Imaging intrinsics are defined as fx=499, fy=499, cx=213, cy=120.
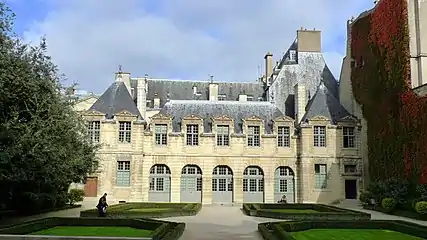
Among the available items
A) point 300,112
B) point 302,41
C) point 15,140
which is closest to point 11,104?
point 15,140

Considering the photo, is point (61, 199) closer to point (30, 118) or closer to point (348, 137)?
point (30, 118)

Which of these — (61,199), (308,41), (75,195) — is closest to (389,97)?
(308,41)

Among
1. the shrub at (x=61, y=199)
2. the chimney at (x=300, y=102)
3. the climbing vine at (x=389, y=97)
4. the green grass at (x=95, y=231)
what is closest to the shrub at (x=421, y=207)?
the climbing vine at (x=389, y=97)

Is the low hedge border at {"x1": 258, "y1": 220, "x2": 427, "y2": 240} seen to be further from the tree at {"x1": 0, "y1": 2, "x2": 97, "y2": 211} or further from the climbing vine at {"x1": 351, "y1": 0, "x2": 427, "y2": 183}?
the climbing vine at {"x1": 351, "y1": 0, "x2": 427, "y2": 183}

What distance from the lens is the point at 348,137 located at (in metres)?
41.5

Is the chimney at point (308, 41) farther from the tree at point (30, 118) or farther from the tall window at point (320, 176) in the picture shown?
the tree at point (30, 118)

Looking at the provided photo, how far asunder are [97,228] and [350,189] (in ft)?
90.7

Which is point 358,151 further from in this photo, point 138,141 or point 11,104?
point 11,104

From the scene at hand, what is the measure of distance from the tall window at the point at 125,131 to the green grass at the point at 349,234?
2389cm

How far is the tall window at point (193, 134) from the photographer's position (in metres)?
41.2

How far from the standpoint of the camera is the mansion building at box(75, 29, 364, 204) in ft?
130

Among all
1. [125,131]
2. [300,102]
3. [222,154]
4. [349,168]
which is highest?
[300,102]

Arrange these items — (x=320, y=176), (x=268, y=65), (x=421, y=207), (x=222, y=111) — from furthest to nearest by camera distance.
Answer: (x=268, y=65), (x=222, y=111), (x=320, y=176), (x=421, y=207)

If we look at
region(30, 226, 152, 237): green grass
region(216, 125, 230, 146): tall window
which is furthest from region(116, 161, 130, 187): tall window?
region(30, 226, 152, 237): green grass
